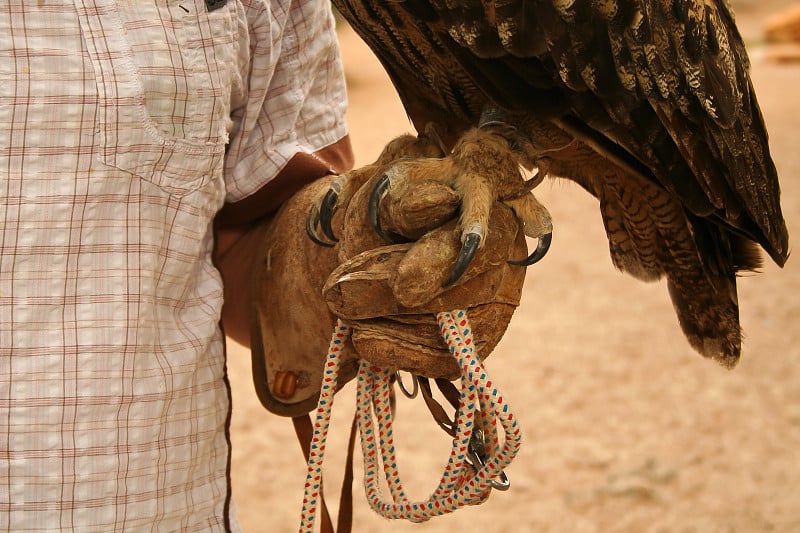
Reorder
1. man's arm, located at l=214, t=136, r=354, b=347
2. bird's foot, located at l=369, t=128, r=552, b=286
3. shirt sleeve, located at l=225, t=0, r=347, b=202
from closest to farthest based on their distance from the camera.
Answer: bird's foot, located at l=369, t=128, r=552, b=286
shirt sleeve, located at l=225, t=0, r=347, b=202
man's arm, located at l=214, t=136, r=354, b=347

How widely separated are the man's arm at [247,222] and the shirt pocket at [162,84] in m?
0.23

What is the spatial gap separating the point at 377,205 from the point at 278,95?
0.49 metres

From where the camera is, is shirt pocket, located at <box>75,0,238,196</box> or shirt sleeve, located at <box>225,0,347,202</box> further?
shirt sleeve, located at <box>225,0,347,202</box>

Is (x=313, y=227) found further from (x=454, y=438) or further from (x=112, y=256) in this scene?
(x=454, y=438)

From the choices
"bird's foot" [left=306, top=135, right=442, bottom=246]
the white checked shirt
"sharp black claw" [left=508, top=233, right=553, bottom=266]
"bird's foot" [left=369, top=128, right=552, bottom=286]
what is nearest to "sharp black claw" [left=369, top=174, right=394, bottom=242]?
"bird's foot" [left=369, top=128, right=552, bottom=286]

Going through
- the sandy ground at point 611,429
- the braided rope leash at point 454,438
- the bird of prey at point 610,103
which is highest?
the bird of prey at point 610,103

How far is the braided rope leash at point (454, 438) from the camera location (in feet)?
4.26

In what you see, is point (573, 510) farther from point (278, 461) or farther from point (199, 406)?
point (199, 406)

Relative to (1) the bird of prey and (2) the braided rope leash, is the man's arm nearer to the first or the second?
(1) the bird of prey

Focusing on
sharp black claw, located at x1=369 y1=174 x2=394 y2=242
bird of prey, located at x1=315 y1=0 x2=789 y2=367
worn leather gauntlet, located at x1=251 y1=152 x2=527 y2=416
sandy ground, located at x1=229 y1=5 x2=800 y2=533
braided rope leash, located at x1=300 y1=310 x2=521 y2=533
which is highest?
bird of prey, located at x1=315 y1=0 x2=789 y2=367

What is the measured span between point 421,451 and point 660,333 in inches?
77.4

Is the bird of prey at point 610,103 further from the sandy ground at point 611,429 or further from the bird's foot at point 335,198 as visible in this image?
the sandy ground at point 611,429

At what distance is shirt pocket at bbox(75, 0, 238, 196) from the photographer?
1.44 metres

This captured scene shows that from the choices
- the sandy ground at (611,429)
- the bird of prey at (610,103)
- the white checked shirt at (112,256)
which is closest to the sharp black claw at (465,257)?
the bird of prey at (610,103)
